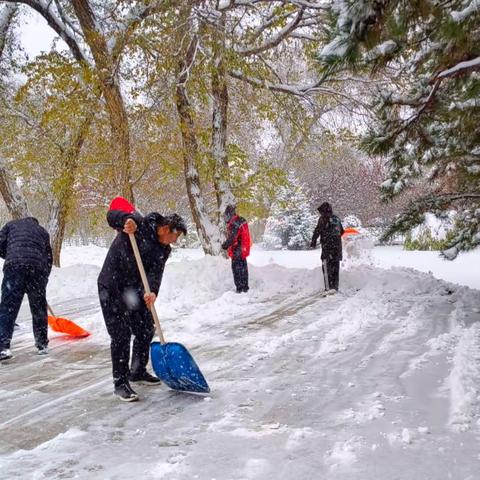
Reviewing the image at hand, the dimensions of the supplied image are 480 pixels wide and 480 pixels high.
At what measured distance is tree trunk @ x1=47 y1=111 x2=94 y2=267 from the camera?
1337 cm

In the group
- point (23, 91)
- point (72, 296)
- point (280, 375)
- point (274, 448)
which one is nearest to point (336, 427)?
point (274, 448)

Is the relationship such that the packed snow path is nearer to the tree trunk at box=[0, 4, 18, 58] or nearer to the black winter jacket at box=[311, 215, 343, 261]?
the black winter jacket at box=[311, 215, 343, 261]

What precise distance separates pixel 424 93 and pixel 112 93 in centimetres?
759

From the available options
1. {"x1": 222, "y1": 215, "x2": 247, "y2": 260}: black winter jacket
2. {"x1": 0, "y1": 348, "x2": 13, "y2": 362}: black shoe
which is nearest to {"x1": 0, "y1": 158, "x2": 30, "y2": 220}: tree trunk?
{"x1": 222, "y1": 215, "x2": 247, "y2": 260}: black winter jacket

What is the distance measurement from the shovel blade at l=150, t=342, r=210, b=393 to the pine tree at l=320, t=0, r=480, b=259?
2624 mm

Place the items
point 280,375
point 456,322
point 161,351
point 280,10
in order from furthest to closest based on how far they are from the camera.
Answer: point 280,10, point 456,322, point 280,375, point 161,351

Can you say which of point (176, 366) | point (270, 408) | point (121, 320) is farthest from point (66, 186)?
point (270, 408)

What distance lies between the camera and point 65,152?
14023 millimetres

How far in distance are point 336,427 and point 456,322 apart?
4.23 m

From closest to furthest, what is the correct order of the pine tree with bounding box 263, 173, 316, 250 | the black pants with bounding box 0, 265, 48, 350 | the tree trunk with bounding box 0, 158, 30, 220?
the black pants with bounding box 0, 265, 48, 350 < the tree trunk with bounding box 0, 158, 30, 220 < the pine tree with bounding box 263, 173, 316, 250

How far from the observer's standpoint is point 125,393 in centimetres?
446

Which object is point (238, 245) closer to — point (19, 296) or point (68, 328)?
point (68, 328)

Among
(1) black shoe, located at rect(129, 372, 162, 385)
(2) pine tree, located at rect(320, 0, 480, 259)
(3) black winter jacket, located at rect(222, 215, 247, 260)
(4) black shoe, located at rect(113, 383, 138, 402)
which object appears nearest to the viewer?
(2) pine tree, located at rect(320, 0, 480, 259)

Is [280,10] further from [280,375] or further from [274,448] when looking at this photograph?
[274,448]
